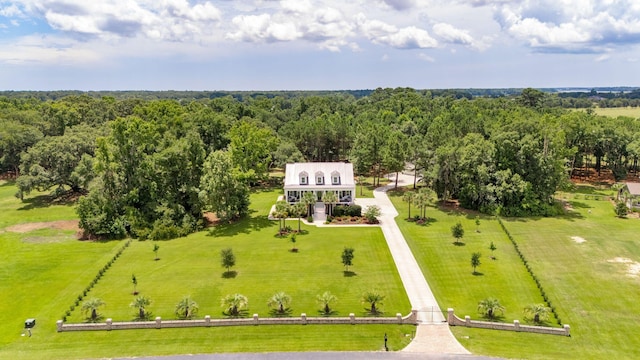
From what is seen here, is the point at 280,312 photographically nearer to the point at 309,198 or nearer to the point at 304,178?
the point at 309,198

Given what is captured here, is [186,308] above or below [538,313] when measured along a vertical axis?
above

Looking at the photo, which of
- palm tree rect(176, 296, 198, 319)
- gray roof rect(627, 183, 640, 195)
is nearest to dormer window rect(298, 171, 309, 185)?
palm tree rect(176, 296, 198, 319)

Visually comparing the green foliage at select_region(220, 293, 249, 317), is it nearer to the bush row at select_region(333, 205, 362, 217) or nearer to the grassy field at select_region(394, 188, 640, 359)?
the grassy field at select_region(394, 188, 640, 359)

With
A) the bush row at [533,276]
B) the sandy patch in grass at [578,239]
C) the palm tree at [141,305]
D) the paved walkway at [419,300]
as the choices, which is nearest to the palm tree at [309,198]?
the paved walkway at [419,300]

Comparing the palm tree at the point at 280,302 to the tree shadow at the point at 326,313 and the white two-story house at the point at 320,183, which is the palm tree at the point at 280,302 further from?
the white two-story house at the point at 320,183

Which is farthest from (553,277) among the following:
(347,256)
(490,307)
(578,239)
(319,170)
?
(319,170)

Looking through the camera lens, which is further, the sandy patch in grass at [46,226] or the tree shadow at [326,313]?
the sandy patch in grass at [46,226]
